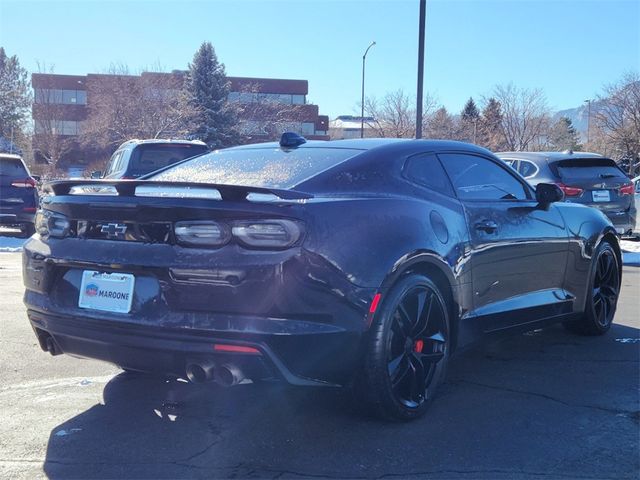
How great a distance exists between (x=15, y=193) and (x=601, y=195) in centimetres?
1075

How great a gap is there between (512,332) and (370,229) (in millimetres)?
1701

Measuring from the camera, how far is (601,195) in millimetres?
10734

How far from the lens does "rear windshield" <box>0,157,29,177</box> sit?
12891mm

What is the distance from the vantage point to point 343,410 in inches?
144

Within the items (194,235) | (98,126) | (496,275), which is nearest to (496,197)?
(496,275)

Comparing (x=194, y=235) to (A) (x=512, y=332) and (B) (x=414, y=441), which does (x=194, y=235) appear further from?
(A) (x=512, y=332)

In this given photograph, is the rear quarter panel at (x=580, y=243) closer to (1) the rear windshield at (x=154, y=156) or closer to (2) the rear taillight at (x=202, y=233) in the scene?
(2) the rear taillight at (x=202, y=233)

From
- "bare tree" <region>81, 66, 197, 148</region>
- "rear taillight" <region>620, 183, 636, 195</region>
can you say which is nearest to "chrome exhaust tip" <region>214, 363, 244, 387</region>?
"rear taillight" <region>620, 183, 636, 195</region>

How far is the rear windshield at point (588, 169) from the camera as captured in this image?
10.2m

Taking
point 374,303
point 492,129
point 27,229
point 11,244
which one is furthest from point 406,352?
point 492,129

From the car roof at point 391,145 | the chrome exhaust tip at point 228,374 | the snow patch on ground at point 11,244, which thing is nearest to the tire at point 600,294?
the car roof at point 391,145

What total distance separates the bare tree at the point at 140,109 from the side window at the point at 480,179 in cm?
2765

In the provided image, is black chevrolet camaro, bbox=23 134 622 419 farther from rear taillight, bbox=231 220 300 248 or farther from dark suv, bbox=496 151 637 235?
dark suv, bbox=496 151 637 235

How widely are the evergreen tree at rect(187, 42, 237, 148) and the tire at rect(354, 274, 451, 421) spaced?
3284cm
